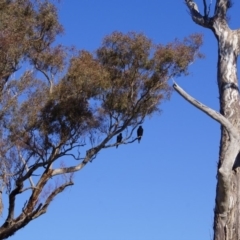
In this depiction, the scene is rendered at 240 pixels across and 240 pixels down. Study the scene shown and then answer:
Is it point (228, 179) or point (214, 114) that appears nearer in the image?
point (228, 179)

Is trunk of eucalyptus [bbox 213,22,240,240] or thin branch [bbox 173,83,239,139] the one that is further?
thin branch [bbox 173,83,239,139]

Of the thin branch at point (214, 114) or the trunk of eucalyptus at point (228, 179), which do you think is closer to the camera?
the trunk of eucalyptus at point (228, 179)

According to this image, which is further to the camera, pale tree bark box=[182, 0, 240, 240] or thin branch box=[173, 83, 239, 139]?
thin branch box=[173, 83, 239, 139]

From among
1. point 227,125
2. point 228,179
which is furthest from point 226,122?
point 228,179

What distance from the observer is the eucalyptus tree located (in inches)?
171

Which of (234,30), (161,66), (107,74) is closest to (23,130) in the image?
(107,74)

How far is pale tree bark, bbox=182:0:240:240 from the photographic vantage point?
433 cm

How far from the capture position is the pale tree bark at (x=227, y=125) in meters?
4.33

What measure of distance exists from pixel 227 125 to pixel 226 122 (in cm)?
2

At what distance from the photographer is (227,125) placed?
446 cm

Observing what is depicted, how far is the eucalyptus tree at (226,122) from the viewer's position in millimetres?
4332

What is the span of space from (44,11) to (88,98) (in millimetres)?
2287

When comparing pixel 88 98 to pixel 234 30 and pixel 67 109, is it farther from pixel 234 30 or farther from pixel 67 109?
pixel 234 30

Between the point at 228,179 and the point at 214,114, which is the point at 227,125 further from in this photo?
the point at 228,179
